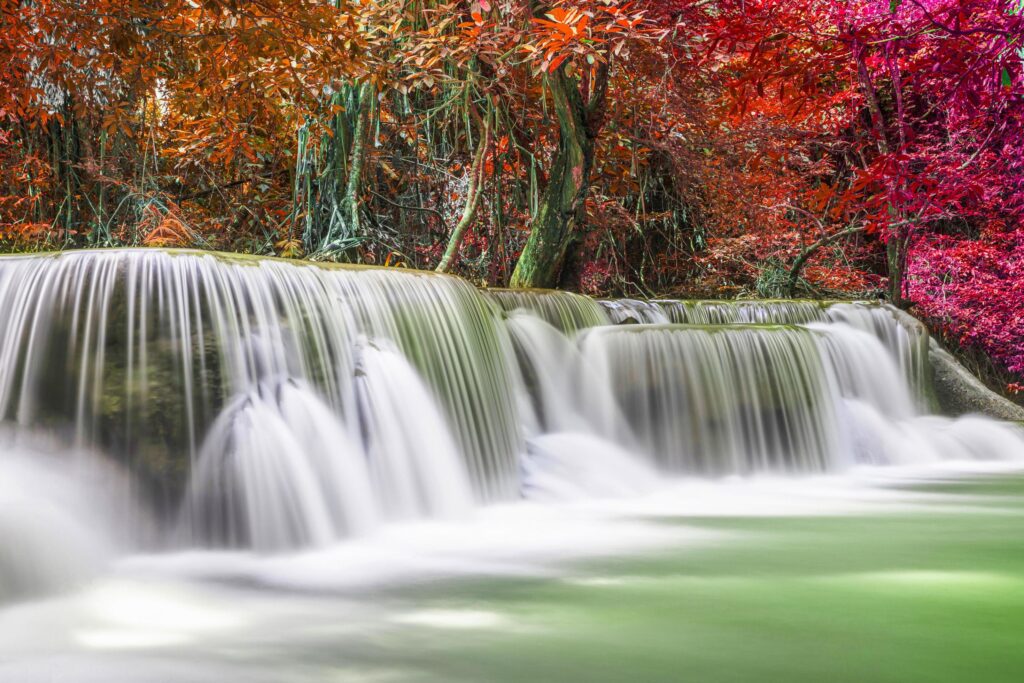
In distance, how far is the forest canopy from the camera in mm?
7371

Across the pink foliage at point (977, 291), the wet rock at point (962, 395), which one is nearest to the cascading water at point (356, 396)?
the wet rock at point (962, 395)

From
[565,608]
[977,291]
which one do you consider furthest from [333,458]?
[977,291]

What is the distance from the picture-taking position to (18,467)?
4191mm

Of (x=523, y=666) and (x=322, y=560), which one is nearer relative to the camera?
(x=523, y=666)

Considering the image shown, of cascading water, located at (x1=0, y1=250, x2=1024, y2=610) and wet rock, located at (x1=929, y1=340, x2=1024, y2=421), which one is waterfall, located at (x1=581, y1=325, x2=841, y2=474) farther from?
wet rock, located at (x1=929, y1=340, x2=1024, y2=421)

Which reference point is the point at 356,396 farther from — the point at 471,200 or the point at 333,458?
the point at 471,200

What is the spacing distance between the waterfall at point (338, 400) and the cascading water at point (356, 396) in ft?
0.03

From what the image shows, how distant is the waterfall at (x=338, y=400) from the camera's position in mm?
4297

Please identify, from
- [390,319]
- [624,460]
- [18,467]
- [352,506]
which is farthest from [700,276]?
[18,467]

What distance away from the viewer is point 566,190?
31.1 feet

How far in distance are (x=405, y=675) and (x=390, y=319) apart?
10.4 ft

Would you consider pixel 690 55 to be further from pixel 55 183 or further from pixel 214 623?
pixel 214 623

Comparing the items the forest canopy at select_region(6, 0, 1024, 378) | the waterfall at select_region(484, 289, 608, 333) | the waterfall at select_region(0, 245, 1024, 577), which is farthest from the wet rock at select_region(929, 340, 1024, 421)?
Result: the waterfall at select_region(484, 289, 608, 333)

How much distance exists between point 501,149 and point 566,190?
0.96m
